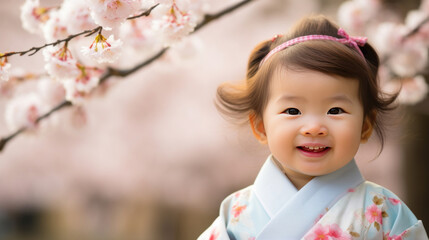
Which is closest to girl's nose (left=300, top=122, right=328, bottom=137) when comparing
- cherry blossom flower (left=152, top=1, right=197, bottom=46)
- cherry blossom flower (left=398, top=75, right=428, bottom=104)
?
cherry blossom flower (left=152, top=1, right=197, bottom=46)

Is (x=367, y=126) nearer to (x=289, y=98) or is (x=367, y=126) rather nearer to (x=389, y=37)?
(x=289, y=98)

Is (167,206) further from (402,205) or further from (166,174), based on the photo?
(402,205)

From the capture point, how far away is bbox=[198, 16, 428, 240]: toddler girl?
1.43 metres

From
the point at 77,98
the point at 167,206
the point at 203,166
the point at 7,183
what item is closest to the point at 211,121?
the point at 203,166

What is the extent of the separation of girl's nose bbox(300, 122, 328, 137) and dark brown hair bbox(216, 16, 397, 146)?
140 mm

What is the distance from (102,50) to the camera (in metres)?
→ 1.43

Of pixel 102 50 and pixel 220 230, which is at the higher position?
pixel 102 50

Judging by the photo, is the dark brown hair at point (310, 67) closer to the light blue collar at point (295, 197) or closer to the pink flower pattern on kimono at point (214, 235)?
the light blue collar at point (295, 197)

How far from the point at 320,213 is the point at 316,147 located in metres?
0.18

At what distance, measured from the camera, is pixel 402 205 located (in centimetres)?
150

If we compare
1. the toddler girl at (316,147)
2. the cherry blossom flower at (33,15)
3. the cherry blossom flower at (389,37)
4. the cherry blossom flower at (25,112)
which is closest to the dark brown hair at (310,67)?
the toddler girl at (316,147)

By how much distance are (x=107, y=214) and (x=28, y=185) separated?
4.23ft

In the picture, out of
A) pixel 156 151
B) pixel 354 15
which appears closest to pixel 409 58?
pixel 354 15

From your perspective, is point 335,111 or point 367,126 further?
point 367,126
